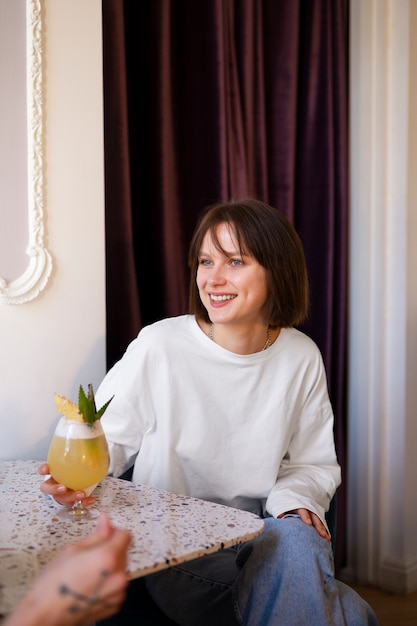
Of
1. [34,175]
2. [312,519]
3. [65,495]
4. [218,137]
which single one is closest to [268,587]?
[312,519]

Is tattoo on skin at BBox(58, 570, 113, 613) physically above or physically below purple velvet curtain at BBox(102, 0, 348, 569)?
below

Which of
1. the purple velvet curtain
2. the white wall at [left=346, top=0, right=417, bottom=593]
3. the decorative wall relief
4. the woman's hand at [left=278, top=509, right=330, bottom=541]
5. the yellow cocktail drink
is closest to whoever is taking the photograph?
the yellow cocktail drink

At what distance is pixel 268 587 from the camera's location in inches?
53.6

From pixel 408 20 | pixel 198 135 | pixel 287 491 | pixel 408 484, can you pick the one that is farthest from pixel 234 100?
pixel 408 484

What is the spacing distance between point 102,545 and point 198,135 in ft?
5.34

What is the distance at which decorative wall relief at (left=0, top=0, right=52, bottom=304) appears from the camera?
5.61ft

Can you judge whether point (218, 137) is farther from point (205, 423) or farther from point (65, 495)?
point (65, 495)

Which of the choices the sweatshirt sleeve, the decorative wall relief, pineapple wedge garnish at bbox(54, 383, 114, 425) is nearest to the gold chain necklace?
the sweatshirt sleeve

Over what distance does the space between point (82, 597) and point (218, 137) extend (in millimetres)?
1677

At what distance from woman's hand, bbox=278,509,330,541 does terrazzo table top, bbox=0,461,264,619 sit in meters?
0.28

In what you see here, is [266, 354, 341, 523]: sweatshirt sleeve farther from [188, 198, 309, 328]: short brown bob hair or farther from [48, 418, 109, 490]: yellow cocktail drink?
[48, 418, 109, 490]: yellow cocktail drink

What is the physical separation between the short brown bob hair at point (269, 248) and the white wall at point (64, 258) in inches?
10.6

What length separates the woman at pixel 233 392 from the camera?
1.72m

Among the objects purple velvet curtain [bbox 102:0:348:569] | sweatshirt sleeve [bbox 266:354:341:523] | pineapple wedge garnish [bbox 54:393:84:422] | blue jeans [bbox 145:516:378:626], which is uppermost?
purple velvet curtain [bbox 102:0:348:569]
